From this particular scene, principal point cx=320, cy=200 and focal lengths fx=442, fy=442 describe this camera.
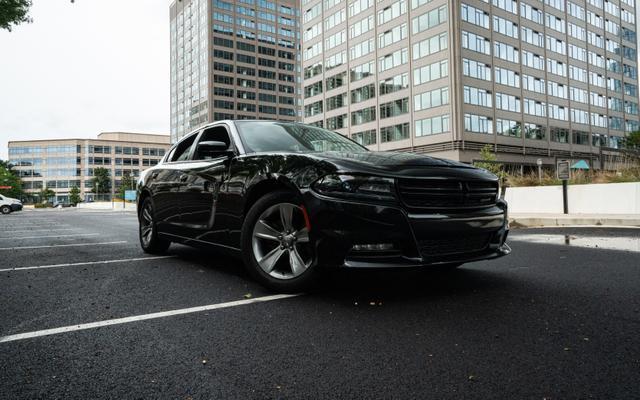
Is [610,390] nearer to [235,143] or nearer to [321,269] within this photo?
[321,269]

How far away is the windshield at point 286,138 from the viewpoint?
4141 mm

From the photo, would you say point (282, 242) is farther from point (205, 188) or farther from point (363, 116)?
point (363, 116)

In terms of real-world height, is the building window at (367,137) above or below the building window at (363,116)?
below

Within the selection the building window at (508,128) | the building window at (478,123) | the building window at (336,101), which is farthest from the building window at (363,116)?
the building window at (508,128)

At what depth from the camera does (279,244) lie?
3.62 meters

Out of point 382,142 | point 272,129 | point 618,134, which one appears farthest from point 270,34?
point 272,129

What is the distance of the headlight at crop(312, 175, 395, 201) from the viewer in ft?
10.1

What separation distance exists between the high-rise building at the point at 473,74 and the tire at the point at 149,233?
133 ft

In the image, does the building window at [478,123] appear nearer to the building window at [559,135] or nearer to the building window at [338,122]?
the building window at [559,135]

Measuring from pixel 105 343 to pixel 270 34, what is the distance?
106 m

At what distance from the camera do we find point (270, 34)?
329 feet

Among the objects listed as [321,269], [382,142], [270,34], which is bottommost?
[321,269]

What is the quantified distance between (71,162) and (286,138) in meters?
135

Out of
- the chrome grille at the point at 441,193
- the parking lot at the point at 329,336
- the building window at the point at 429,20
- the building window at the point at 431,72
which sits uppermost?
the building window at the point at 429,20
